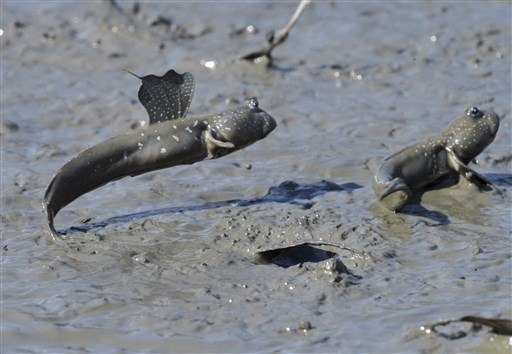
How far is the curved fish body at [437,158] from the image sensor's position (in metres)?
5.57

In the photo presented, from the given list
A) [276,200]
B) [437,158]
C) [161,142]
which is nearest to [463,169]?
[437,158]

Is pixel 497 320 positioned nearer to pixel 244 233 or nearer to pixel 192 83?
pixel 244 233

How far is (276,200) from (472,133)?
48.6 inches

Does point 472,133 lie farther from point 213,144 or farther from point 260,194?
point 213,144

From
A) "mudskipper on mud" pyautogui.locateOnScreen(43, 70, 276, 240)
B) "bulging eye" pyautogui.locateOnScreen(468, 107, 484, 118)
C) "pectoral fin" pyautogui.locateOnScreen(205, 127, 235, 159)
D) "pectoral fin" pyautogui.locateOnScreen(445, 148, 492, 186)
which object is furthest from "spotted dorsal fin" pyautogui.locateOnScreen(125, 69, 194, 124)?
"bulging eye" pyautogui.locateOnScreen(468, 107, 484, 118)

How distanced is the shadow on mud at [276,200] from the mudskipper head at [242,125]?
0.32 m

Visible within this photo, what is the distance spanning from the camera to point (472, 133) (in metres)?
5.97

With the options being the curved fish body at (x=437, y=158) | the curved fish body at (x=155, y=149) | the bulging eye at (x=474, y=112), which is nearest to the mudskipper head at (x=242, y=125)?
the curved fish body at (x=155, y=149)

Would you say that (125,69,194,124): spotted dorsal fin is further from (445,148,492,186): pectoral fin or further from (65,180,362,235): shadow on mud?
(445,148,492,186): pectoral fin

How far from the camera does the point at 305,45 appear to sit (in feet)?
29.0

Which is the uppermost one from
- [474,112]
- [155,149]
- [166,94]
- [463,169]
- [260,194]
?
[166,94]

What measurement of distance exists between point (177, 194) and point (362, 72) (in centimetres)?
266

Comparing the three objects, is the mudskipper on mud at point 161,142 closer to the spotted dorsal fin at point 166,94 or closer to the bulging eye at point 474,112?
the spotted dorsal fin at point 166,94

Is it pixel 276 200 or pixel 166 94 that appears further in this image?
pixel 276 200
